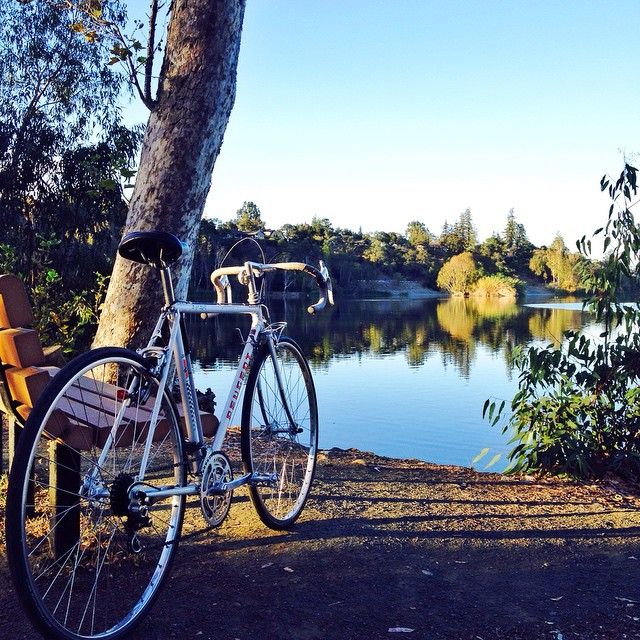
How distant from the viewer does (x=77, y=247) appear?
12.2 metres

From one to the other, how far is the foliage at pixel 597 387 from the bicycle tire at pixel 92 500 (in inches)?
91.6

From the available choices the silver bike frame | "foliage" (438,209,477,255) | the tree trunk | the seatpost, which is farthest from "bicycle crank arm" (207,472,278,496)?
"foliage" (438,209,477,255)

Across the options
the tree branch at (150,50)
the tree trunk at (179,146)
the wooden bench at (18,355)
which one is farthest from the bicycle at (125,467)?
the tree branch at (150,50)

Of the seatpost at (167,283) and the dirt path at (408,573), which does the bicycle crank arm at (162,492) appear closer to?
the dirt path at (408,573)

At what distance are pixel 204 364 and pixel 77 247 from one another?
3644 millimetres

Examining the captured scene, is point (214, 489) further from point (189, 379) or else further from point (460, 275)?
point (460, 275)

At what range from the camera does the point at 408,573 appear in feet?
7.16

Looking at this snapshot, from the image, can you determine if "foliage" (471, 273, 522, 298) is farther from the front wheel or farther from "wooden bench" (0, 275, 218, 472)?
"wooden bench" (0, 275, 218, 472)

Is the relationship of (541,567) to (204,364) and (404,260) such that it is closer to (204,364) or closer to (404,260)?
(204,364)

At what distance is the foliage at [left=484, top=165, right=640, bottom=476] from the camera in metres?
3.76

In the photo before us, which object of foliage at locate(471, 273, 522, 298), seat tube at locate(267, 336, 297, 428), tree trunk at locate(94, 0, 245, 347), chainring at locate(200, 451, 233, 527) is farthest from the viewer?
foliage at locate(471, 273, 522, 298)

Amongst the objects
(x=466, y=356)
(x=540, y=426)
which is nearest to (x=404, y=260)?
(x=466, y=356)

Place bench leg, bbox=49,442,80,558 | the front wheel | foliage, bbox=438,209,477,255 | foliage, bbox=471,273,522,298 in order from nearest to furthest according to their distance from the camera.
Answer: bench leg, bbox=49,442,80,558, the front wheel, foliage, bbox=471,273,522,298, foliage, bbox=438,209,477,255

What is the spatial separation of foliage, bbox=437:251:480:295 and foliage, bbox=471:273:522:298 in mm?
754
